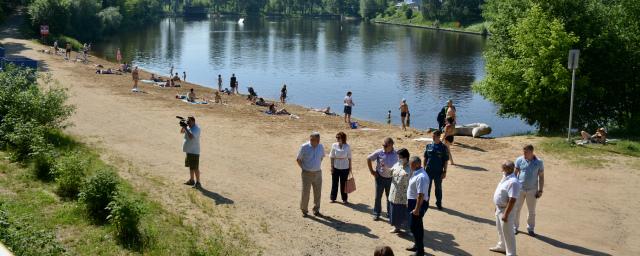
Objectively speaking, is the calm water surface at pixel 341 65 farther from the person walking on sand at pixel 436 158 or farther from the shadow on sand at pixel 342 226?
the shadow on sand at pixel 342 226

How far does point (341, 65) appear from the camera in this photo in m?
63.6

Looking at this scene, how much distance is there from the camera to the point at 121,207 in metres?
9.84

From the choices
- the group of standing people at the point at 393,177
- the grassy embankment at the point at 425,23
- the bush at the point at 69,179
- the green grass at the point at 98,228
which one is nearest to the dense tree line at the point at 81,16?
the grassy embankment at the point at 425,23

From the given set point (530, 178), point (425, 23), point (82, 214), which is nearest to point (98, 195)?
point (82, 214)

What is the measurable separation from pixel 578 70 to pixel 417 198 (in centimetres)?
1629

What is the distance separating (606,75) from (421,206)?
17.4 meters

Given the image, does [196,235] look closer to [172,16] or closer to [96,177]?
[96,177]

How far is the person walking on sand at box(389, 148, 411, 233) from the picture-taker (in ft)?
34.9

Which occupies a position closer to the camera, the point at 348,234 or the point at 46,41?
the point at 348,234

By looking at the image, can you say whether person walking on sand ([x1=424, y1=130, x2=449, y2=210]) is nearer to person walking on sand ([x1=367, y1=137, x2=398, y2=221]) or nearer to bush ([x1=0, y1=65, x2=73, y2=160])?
person walking on sand ([x1=367, y1=137, x2=398, y2=221])

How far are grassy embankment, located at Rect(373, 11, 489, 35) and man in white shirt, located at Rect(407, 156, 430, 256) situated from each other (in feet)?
291

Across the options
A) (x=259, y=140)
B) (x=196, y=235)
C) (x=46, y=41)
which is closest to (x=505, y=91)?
(x=259, y=140)

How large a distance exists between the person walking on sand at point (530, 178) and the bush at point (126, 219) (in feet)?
21.3

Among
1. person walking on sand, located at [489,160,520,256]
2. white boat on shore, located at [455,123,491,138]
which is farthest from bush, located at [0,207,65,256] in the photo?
white boat on shore, located at [455,123,491,138]
